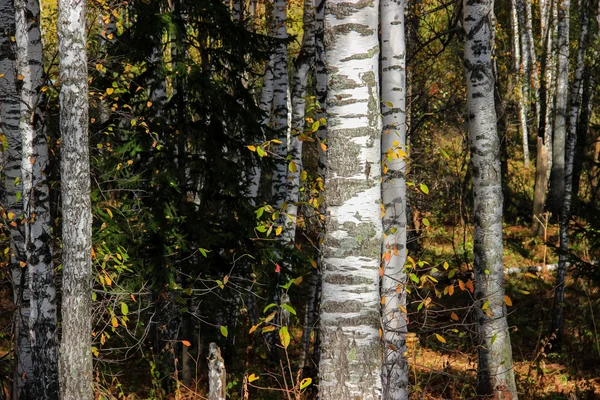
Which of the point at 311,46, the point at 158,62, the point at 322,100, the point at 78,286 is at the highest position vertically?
the point at 311,46

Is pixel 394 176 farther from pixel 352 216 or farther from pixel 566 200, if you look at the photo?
pixel 566 200

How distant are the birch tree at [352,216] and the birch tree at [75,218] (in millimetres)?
3237

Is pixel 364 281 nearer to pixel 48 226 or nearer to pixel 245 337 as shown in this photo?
pixel 48 226

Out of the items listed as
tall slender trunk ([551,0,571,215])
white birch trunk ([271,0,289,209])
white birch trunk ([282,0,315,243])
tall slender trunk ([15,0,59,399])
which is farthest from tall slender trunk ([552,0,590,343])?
tall slender trunk ([15,0,59,399])

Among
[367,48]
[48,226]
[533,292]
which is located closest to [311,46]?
[48,226]

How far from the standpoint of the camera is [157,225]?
8.12 meters

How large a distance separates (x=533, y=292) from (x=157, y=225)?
9064mm

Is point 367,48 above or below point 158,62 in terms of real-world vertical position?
below

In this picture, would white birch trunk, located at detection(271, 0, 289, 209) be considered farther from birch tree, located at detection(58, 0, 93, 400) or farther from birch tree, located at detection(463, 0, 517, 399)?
birch tree, located at detection(58, 0, 93, 400)

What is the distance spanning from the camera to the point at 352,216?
3.79m

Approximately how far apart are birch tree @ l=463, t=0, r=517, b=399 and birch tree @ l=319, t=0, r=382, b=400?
126 inches

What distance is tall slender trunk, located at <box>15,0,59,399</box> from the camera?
6.42 meters

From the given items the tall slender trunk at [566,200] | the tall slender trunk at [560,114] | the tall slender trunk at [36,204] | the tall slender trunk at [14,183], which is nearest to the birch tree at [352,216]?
the tall slender trunk at [36,204]

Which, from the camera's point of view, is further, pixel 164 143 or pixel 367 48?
pixel 164 143
